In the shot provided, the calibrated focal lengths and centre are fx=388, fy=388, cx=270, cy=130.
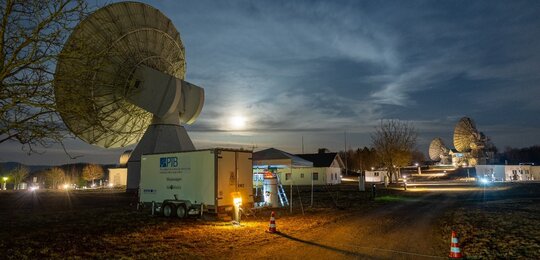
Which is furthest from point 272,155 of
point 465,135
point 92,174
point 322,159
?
point 92,174

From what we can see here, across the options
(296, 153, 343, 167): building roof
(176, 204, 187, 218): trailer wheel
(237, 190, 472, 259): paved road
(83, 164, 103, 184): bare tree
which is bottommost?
(237, 190, 472, 259): paved road

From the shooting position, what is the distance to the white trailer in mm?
16141

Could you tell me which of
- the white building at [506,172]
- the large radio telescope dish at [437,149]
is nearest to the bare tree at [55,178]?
the white building at [506,172]

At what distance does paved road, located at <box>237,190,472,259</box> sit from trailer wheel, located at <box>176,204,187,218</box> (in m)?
5.94

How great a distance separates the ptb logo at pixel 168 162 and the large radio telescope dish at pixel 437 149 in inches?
4012

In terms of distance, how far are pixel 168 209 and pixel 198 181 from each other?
8.00ft

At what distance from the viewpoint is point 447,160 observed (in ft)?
342

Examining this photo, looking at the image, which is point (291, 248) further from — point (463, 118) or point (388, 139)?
point (463, 118)

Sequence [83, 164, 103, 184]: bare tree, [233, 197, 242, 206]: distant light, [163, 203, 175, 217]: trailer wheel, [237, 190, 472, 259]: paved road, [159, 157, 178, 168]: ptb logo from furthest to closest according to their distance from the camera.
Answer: [83, 164, 103, 184]: bare tree < [159, 157, 178, 168]: ptb logo < [163, 203, 175, 217]: trailer wheel < [233, 197, 242, 206]: distant light < [237, 190, 472, 259]: paved road

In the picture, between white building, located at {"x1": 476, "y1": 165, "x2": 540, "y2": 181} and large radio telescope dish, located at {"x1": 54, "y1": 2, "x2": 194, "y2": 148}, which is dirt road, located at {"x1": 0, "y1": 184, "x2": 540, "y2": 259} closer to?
large radio telescope dish, located at {"x1": 54, "y1": 2, "x2": 194, "y2": 148}

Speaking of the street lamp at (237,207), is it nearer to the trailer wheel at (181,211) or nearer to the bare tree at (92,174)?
the trailer wheel at (181,211)

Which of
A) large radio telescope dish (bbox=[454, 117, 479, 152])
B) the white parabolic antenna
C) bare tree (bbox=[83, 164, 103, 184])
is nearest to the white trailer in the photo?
the white parabolic antenna

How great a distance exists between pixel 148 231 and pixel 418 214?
12.1 metres

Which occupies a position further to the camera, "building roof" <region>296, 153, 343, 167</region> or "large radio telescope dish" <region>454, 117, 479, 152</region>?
"large radio telescope dish" <region>454, 117, 479, 152</region>
